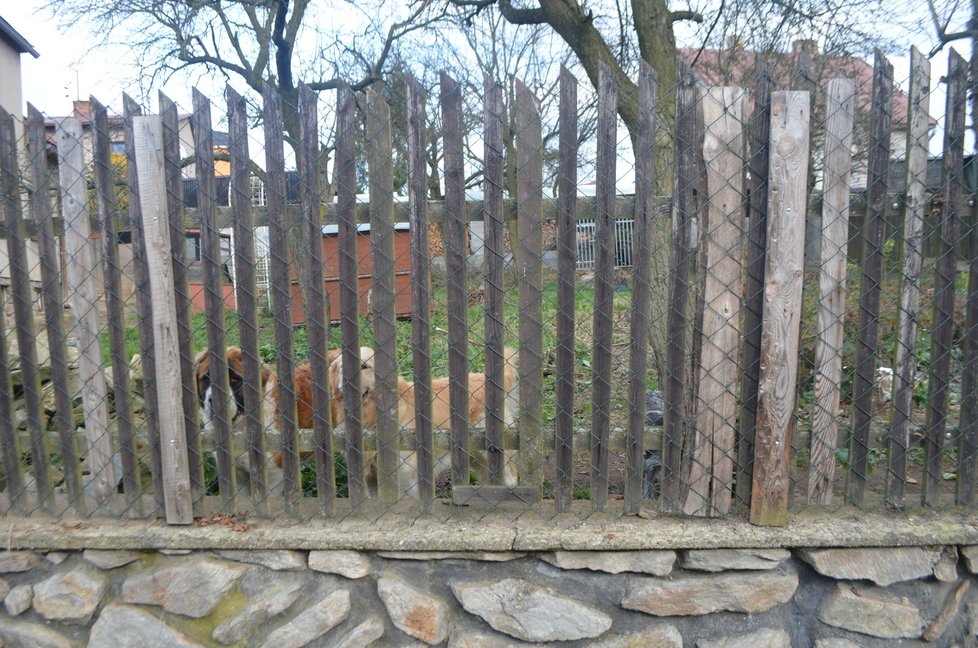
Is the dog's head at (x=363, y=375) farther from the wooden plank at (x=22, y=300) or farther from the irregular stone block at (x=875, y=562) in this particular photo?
the irregular stone block at (x=875, y=562)

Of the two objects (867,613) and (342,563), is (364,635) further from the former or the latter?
(867,613)

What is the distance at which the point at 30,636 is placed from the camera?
312 cm

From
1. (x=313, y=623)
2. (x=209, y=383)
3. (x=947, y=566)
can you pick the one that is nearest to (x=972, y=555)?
(x=947, y=566)

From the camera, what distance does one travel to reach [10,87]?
1669 centimetres

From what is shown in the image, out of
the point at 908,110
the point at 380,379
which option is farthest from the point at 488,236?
the point at 908,110

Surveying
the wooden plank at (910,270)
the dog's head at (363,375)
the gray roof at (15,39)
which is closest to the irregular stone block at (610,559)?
the wooden plank at (910,270)

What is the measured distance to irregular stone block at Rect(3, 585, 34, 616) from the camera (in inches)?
124

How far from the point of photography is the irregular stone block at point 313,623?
298cm

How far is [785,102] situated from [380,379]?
6.58ft

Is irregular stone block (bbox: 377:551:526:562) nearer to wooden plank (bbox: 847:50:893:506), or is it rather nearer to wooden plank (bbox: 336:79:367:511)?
wooden plank (bbox: 336:79:367:511)

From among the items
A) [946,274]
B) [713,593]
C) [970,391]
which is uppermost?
[946,274]

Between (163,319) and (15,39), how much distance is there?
17874 millimetres

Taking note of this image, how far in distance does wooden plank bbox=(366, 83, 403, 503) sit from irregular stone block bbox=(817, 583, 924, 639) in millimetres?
1919

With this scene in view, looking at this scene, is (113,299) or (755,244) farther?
(113,299)
